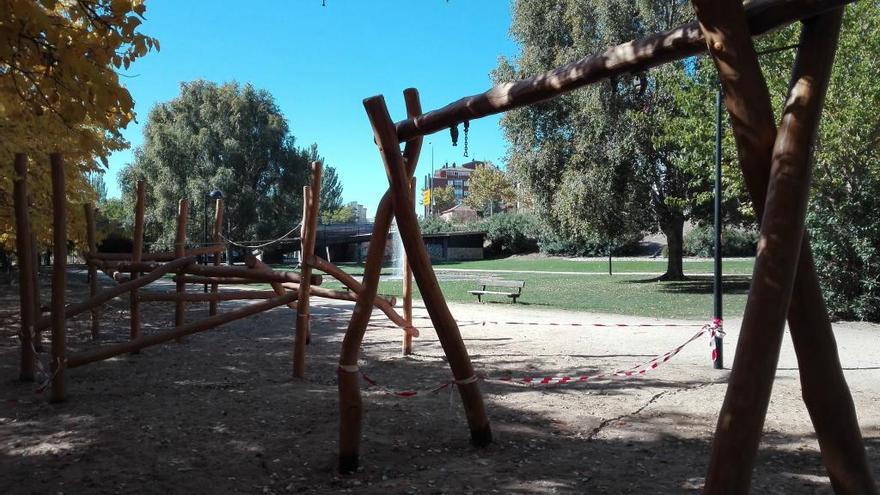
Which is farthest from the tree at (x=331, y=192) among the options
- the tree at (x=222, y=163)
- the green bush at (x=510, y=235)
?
the tree at (x=222, y=163)

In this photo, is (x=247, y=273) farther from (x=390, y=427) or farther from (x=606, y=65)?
(x=606, y=65)

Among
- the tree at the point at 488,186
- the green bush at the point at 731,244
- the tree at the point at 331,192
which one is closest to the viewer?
the green bush at the point at 731,244

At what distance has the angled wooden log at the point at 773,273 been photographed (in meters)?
2.60

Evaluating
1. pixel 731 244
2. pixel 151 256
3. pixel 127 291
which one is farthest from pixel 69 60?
pixel 731 244

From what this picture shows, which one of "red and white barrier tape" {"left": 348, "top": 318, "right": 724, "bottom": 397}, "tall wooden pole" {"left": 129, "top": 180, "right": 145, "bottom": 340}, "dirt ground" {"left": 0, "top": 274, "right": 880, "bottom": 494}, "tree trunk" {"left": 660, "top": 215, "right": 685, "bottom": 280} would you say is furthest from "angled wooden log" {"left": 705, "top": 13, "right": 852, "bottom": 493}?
"tree trunk" {"left": 660, "top": 215, "right": 685, "bottom": 280}

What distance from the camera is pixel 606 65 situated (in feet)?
12.1

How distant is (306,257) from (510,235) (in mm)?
56543

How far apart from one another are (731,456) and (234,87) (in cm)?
4582

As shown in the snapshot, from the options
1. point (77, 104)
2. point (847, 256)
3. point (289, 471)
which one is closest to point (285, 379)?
point (289, 471)

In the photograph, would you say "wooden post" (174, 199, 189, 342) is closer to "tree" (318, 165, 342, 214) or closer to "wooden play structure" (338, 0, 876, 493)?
"wooden play structure" (338, 0, 876, 493)

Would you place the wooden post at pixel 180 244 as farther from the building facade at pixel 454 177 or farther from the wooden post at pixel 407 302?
the building facade at pixel 454 177

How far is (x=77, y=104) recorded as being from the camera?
4.73 metres

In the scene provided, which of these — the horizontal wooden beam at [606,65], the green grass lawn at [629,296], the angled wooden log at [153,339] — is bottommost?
the green grass lawn at [629,296]

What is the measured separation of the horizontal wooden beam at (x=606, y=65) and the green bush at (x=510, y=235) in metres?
57.6
